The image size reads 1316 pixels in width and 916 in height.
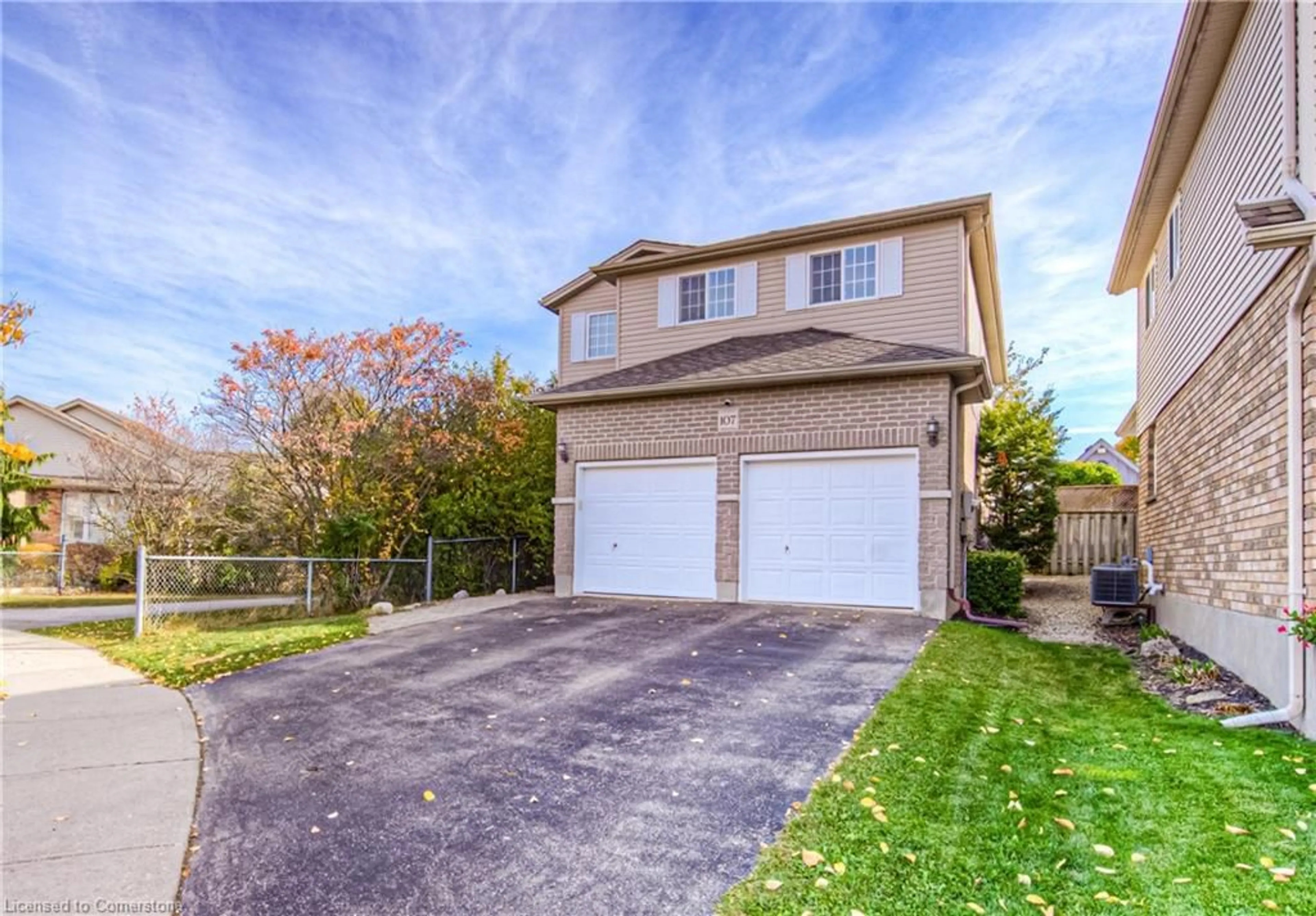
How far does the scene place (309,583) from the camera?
1164cm

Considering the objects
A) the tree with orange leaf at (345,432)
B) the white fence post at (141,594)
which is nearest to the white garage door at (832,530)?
the tree with orange leaf at (345,432)

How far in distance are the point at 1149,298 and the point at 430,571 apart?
43.0ft

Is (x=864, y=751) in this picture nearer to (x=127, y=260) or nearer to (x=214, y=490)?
(x=127, y=260)

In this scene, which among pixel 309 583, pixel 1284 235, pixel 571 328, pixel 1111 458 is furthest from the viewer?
pixel 1111 458

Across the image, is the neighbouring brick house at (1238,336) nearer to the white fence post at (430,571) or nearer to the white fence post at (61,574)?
the white fence post at (430,571)

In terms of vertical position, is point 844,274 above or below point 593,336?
above

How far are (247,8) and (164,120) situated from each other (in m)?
2.02

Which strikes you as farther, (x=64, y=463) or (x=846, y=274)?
(x=64, y=463)

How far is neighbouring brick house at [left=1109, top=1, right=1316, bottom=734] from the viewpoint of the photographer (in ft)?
16.1

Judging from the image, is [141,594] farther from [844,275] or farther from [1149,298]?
[1149,298]

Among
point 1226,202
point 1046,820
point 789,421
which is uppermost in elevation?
point 1226,202

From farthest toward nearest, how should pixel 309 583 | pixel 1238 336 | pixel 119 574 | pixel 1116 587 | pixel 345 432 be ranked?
pixel 119 574
pixel 345 432
pixel 309 583
pixel 1116 587
pixel 1238 336

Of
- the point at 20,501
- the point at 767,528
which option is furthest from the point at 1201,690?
the point at 20,501

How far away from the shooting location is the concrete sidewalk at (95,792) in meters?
3.06
